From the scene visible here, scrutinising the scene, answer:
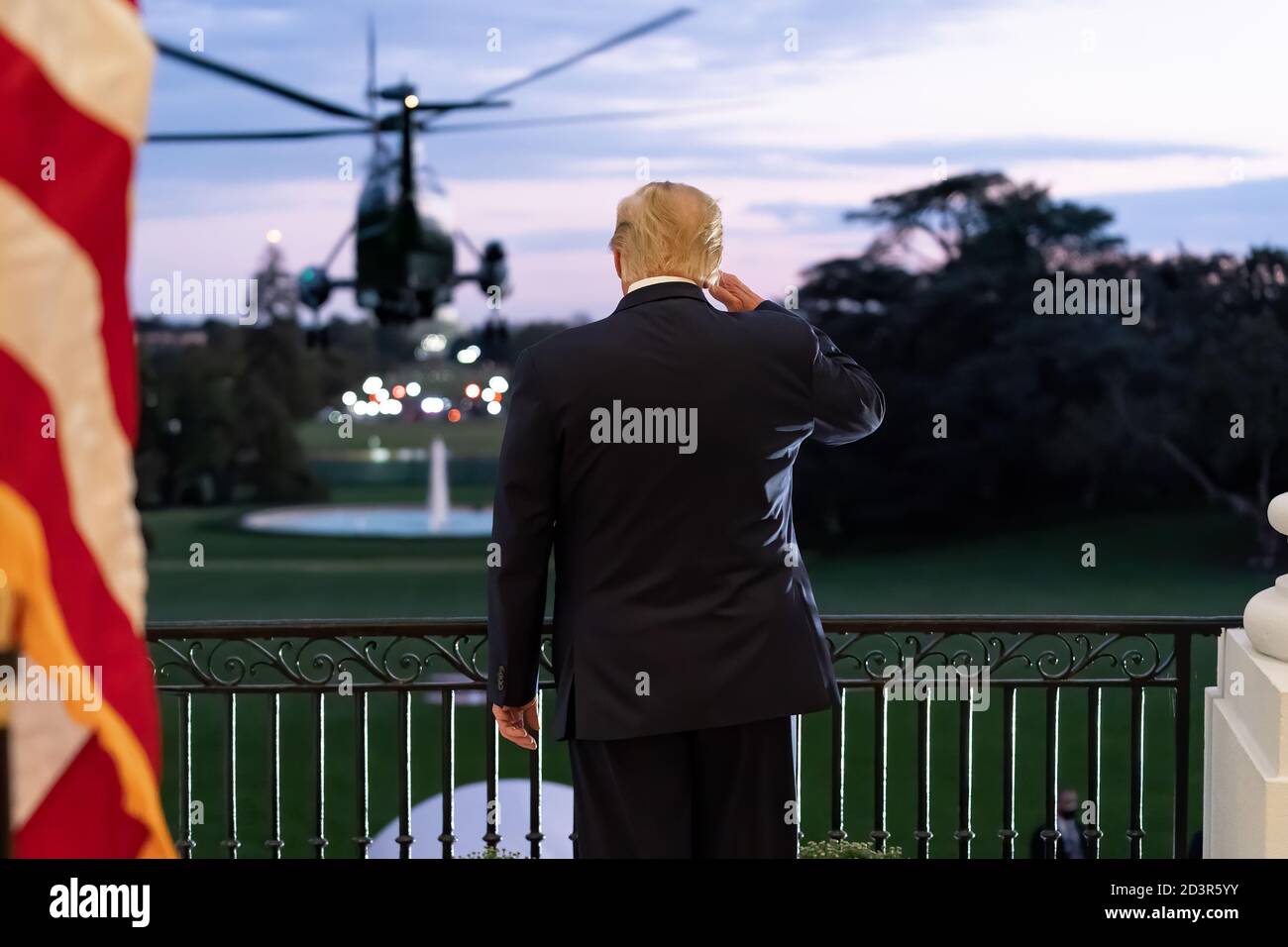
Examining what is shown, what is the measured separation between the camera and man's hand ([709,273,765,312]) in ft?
8.49

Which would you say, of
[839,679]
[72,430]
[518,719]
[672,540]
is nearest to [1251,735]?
[839,679]

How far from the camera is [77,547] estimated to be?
1668mm

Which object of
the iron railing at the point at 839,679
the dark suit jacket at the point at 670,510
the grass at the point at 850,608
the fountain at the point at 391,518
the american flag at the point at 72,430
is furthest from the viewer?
the fountain at the point at 391,518

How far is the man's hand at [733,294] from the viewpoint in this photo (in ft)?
8.49

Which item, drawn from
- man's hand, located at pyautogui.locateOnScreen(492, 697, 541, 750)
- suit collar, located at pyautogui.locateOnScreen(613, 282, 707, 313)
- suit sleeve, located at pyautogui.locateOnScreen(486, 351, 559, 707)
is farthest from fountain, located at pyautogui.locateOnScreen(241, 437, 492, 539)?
suit collar, located at pyautogui.locateOnScreen(613, 282, 707, 313)

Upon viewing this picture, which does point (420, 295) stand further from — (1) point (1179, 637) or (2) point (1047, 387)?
(1) point (1179, 637)

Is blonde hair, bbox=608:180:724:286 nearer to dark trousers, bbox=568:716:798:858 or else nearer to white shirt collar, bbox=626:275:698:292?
white shirt collar, bbox=626:275:698:292

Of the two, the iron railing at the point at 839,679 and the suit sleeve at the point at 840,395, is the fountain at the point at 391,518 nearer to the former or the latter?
the iron railing at the point at 839,679

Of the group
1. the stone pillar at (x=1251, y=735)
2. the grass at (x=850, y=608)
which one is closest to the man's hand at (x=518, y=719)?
the stone pillar at (x=1251, y=735)

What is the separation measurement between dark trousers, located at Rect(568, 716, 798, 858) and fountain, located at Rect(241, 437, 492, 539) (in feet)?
177

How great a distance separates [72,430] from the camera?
165cm

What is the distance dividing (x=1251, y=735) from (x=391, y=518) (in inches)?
2508

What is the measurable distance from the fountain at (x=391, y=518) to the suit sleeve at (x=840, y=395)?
54.0 meters
